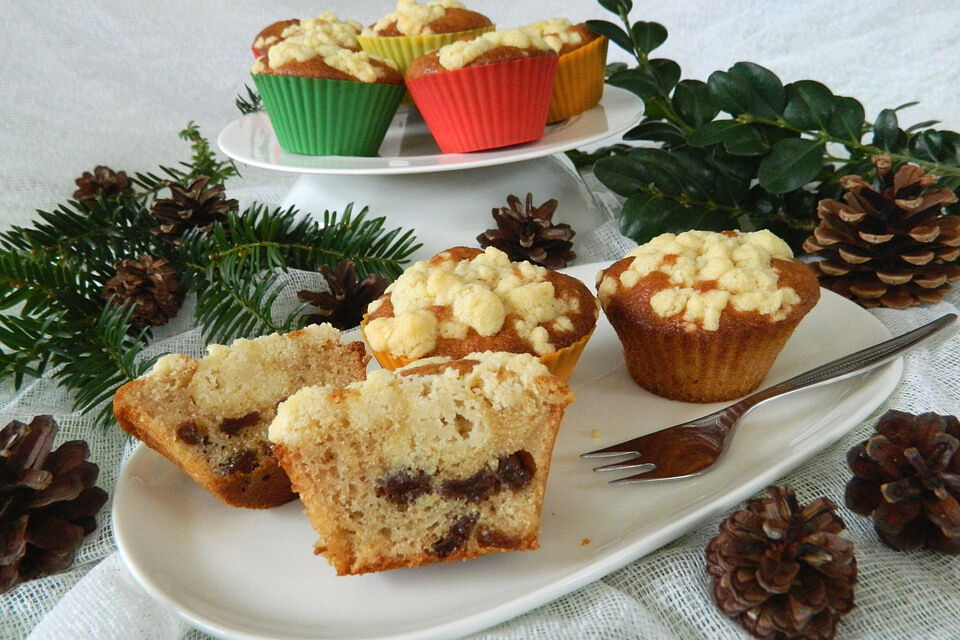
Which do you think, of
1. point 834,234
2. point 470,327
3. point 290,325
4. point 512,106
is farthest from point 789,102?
point 290,325

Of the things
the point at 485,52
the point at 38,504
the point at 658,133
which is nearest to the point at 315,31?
the point at 485,52

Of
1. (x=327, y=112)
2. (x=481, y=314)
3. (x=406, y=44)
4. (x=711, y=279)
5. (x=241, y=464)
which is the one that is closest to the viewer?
(x=241, y=464)

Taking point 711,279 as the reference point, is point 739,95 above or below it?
above

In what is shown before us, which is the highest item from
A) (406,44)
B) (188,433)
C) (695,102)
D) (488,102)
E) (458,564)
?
(406,44)

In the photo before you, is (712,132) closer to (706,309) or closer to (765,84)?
(765,84)

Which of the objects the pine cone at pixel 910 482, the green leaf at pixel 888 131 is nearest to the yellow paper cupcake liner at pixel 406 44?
the green leaf at pixel 888 131

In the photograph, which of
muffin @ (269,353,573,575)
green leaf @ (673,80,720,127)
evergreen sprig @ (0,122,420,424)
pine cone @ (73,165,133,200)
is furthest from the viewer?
pine cone @ (73,165,133,200)

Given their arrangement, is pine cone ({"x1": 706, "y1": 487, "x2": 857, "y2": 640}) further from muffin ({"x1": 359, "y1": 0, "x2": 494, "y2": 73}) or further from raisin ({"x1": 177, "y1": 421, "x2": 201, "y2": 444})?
muffin ({"x1": 359, "y1": 0, "x2": 494, "y2": 73})

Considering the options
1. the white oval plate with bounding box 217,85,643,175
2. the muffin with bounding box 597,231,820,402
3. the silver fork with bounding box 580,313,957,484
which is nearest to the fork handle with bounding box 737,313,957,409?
the silver fork with bounding box 580,313,957,484
